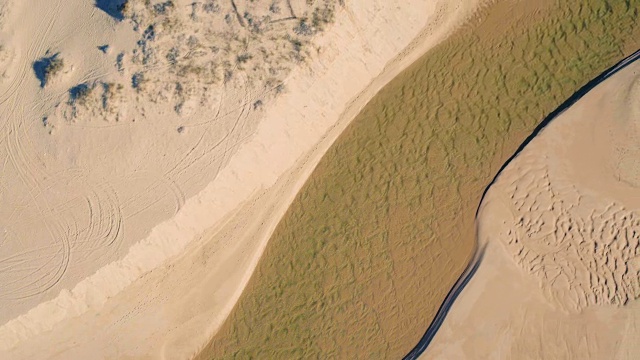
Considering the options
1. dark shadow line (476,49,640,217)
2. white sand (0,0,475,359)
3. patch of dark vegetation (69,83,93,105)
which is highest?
patch of dark vegetation (69,83,93,105)

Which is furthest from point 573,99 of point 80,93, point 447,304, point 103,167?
point 80,93

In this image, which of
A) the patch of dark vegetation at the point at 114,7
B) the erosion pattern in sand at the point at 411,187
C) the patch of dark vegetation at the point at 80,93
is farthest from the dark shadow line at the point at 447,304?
the patch of dark vegetation at the point at 114,7

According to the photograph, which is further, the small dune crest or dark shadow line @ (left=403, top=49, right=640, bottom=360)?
dark shadow line @ (left=403, top=49, right=640, bottom=360)

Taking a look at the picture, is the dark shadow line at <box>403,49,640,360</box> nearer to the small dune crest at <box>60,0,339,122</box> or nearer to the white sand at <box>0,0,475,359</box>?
the white sand at <box>0,0,475,359</box>

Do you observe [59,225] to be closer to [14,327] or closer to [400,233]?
[14,327]

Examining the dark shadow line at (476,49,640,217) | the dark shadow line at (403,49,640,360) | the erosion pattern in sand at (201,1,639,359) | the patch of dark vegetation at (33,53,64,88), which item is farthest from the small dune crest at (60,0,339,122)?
the dark shadow line at (403,49,640,360)

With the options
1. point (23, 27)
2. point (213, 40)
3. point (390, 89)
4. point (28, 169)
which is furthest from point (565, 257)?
point (23, 27)
